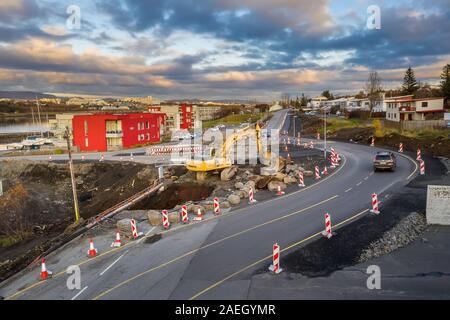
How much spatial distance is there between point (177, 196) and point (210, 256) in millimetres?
13684

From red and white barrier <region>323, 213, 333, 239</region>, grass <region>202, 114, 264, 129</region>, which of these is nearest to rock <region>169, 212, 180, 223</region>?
red and white barrier <region>323, 213, 333, 239</region>

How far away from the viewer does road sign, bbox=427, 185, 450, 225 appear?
17109mm

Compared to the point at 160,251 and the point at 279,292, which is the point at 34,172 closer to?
the point at 160,251

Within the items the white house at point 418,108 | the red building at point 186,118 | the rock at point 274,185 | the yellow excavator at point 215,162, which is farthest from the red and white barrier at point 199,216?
the red building at point 186,118

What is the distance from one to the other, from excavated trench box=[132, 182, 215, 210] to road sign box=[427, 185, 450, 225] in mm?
14730

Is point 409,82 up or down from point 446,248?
up

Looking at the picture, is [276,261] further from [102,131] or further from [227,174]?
[102,131]

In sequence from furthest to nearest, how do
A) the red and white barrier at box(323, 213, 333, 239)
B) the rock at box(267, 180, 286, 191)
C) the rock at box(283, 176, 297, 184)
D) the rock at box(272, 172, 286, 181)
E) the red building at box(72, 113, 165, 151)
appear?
the red building at box(72, 113, 165, 151) < the rock at box(283, 176, 297, 184) < the rock at box(272, 172, 286, 181) < the rock at box(267, 180, 286, 191) < the red and white barrier at box(323, 213, 333, 239)

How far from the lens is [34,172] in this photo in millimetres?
43688

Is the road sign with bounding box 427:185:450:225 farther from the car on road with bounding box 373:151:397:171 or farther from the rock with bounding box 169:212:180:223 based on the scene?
the rock with bounding box 169:212:180:223

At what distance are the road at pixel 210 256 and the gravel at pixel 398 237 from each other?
2239 millimetres

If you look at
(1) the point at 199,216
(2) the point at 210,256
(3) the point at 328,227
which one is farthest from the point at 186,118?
(2) the point at 210,256
